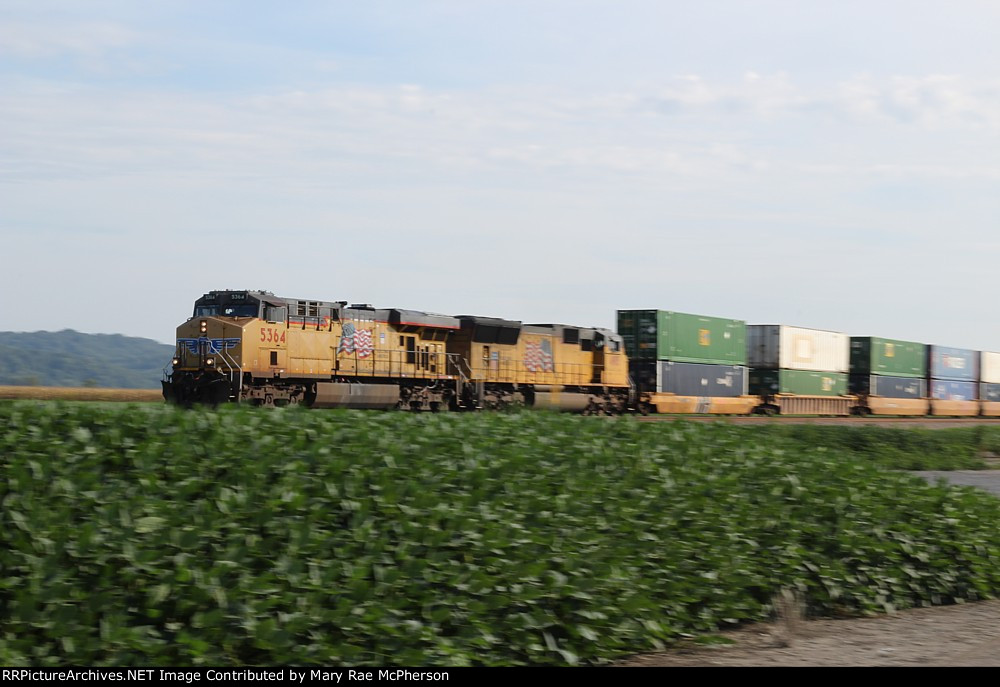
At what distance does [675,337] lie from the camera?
4209cm

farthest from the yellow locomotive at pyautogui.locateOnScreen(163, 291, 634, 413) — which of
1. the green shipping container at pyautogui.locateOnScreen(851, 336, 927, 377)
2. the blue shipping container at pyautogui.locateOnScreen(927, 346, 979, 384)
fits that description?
the blue shipping container at pyautogui.locateOnScreen(927, 346, 979, 384)

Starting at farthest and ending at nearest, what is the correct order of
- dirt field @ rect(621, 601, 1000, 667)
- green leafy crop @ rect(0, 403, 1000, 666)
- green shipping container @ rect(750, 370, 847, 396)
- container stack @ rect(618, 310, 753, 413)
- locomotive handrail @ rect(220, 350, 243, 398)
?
1. green shipping container @ rect(750, 370, 847, 396)
2. container stack @ rect(618, 310, 753, 413)
3. locomotive handrail @ rect(220, 350, 243, 398)
4. dirt field @ rect(621, 601, 1000, 667)
5. green leafy crop @ rect(0, 403, 1000, 666)

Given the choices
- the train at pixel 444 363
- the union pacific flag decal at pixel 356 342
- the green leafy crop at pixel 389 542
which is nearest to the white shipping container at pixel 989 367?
the train at pixel 444 363

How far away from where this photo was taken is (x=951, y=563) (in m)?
11.1

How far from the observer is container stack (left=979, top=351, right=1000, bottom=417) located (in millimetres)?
62000

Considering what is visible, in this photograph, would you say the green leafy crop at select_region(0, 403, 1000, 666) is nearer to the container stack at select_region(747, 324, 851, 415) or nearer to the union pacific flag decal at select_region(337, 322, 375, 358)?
the union pacific flag decal at select_region(337, 322, 375, 358)

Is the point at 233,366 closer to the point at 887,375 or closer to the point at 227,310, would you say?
the point at 227,310

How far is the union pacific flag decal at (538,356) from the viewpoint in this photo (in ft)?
116

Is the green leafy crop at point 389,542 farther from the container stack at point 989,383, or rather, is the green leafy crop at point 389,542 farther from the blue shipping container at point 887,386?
the container stack at point 989,383

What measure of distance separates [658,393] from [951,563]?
98.2 feet

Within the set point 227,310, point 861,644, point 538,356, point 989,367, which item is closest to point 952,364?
point 989,367

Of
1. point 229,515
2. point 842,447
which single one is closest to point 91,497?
point 229,515

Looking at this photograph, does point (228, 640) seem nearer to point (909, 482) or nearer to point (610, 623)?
point (610, 623)

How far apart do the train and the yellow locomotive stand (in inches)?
1.5
